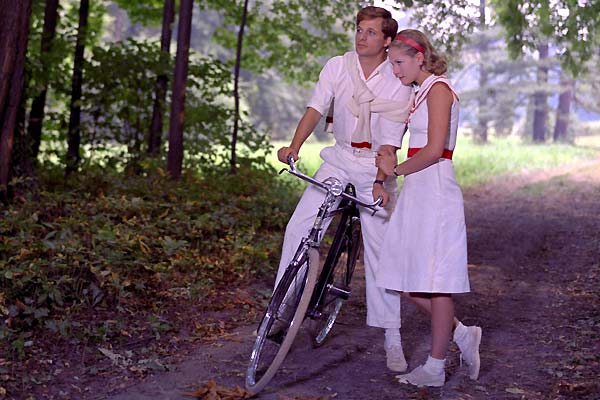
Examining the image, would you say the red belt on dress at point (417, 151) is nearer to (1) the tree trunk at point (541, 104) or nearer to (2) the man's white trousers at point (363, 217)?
(2) the man's white trousers at point (363, 217)

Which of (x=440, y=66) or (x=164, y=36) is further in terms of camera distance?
(x=164, y=36)

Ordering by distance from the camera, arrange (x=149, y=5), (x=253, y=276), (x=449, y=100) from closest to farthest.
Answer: (x=449, y=100), (x=253, y=276), (x=149, y=5)

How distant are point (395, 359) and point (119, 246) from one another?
3435mm

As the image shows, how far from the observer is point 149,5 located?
19.2 metres

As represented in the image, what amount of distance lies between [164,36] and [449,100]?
11.8m

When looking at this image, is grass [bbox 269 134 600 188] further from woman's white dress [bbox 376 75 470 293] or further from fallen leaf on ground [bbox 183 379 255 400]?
fallen leaf on ground [bbox 183 379 255 400]

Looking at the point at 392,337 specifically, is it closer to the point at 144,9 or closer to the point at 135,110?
the point at 135,110

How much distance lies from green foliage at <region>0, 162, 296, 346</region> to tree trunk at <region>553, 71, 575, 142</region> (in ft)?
134

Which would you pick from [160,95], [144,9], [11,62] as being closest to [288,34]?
[144,9]

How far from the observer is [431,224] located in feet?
18.6

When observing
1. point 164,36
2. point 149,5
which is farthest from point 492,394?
point 149,5

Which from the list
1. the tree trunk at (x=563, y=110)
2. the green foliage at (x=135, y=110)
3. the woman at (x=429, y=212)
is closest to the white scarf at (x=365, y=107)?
the woman at (x=429, y=212)

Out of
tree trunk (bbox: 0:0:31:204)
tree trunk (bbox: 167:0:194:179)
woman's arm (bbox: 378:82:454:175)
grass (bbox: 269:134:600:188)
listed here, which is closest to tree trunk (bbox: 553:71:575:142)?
grass (bbox: 269:134:600:188)

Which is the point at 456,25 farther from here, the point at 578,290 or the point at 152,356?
the point at 152,356
